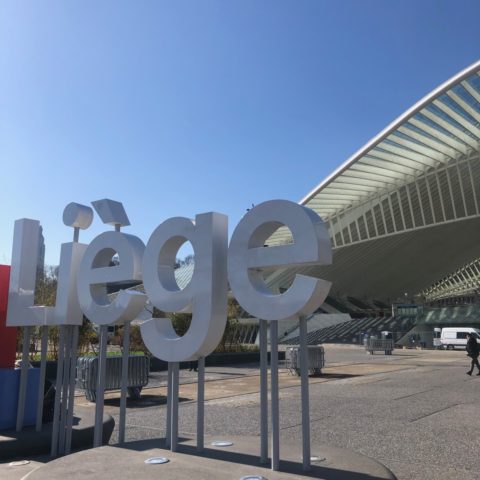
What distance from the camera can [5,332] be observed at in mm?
8266

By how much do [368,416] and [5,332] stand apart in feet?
20.9

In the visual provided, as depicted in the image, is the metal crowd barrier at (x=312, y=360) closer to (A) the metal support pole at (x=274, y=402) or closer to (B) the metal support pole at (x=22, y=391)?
(B) the metal support pole at (x=22, y=391)

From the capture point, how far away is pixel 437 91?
32875 mm

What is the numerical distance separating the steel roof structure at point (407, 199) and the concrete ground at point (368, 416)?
23671mm

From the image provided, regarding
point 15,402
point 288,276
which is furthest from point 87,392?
point 288,276

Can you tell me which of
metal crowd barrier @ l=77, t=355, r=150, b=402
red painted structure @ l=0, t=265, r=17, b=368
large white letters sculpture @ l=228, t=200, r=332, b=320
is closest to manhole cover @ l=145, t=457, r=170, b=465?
large white letters sculpture @ l=228, t=200, r=332, b=320

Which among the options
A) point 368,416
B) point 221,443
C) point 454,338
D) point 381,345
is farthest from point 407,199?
point 221,443

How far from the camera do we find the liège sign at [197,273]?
5.19m

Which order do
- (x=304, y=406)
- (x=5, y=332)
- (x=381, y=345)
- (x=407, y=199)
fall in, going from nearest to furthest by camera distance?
(x=304, y=406)
(x=5, y=332)
(x=381, y=345)
(x=407, y=199)

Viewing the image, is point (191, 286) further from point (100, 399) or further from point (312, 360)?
point (312, 360)

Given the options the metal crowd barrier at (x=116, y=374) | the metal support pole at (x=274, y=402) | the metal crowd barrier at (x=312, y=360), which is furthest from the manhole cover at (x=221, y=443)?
the metal crowd barrier at (x=312, y=360)

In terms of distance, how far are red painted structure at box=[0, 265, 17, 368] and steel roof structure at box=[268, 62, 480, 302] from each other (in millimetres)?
30337

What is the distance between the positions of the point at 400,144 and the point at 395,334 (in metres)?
17.9

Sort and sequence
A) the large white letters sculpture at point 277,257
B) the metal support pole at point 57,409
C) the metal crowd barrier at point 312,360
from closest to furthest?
the large white letters sculpture at point 277,257 → the metal support pole at point 57,409 → the metal crowd barrier at point 312,360
